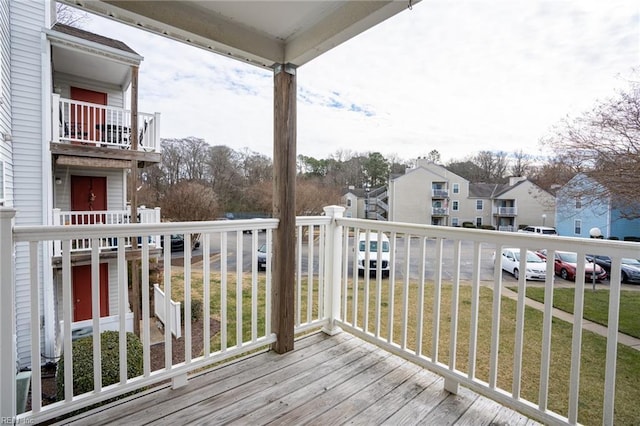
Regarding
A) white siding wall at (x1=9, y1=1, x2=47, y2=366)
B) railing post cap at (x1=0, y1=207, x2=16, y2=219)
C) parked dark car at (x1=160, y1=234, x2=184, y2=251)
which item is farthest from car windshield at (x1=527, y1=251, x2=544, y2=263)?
white siding wall at (x1=9, y1=1, x2=47, y2=366)

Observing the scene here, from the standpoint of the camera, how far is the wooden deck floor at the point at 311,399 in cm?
151

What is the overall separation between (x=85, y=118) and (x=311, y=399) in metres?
5.84

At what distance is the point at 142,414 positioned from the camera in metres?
1.52

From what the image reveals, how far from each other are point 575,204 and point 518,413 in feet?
3.84

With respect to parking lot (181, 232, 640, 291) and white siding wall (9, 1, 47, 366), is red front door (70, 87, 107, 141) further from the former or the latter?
parking lot (181, 232, 640, 291)

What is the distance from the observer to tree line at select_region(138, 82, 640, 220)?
160cm

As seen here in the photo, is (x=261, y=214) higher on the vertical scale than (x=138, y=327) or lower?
higher

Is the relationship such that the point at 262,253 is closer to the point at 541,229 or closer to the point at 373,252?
the point at 373,252

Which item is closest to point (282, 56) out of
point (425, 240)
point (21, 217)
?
point (425, 240)

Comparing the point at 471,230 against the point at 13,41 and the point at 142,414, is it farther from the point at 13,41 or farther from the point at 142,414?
the point at 13,41

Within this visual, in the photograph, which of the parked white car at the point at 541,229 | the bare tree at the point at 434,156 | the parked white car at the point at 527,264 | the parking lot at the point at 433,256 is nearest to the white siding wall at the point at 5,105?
the parking lot at the point at 433,256

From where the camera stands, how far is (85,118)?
512cm

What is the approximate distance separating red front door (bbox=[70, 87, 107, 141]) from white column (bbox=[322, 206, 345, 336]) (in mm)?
4777

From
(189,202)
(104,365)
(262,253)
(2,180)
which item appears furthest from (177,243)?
(2,180)
